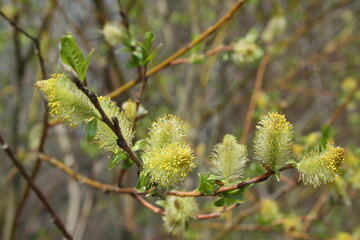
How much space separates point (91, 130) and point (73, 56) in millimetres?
151

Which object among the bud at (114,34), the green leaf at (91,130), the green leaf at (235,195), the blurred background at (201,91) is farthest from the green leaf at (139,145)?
the bud at (114,34)

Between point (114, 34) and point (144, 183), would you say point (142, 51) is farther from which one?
point (144, 183)

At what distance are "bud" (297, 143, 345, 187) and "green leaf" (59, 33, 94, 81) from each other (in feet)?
1.65

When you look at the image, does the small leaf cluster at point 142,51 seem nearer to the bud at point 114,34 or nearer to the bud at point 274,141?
the bud at point 114,34

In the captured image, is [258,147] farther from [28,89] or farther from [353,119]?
[28,89]

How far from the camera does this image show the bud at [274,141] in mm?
794

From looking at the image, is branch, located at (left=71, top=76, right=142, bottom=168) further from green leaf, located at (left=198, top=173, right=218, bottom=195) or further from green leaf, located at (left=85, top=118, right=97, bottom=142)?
green leaf, located at (left=198, top=173, right=218, bottom=195)

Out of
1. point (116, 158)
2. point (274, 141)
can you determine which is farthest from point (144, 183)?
point (274, 141)

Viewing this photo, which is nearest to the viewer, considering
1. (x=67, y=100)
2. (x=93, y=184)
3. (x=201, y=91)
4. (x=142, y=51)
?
(x=67, y=100)

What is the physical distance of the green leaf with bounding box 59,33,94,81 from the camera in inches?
27.7

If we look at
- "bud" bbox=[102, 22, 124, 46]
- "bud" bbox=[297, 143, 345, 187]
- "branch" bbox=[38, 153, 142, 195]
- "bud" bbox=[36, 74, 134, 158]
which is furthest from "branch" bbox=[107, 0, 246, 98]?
"bud" bbox=[297, 143, 345, 187]

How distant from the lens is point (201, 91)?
3.30 metres

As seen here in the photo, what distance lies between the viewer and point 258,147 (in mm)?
817

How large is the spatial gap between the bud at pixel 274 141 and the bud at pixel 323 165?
0.16 ft
